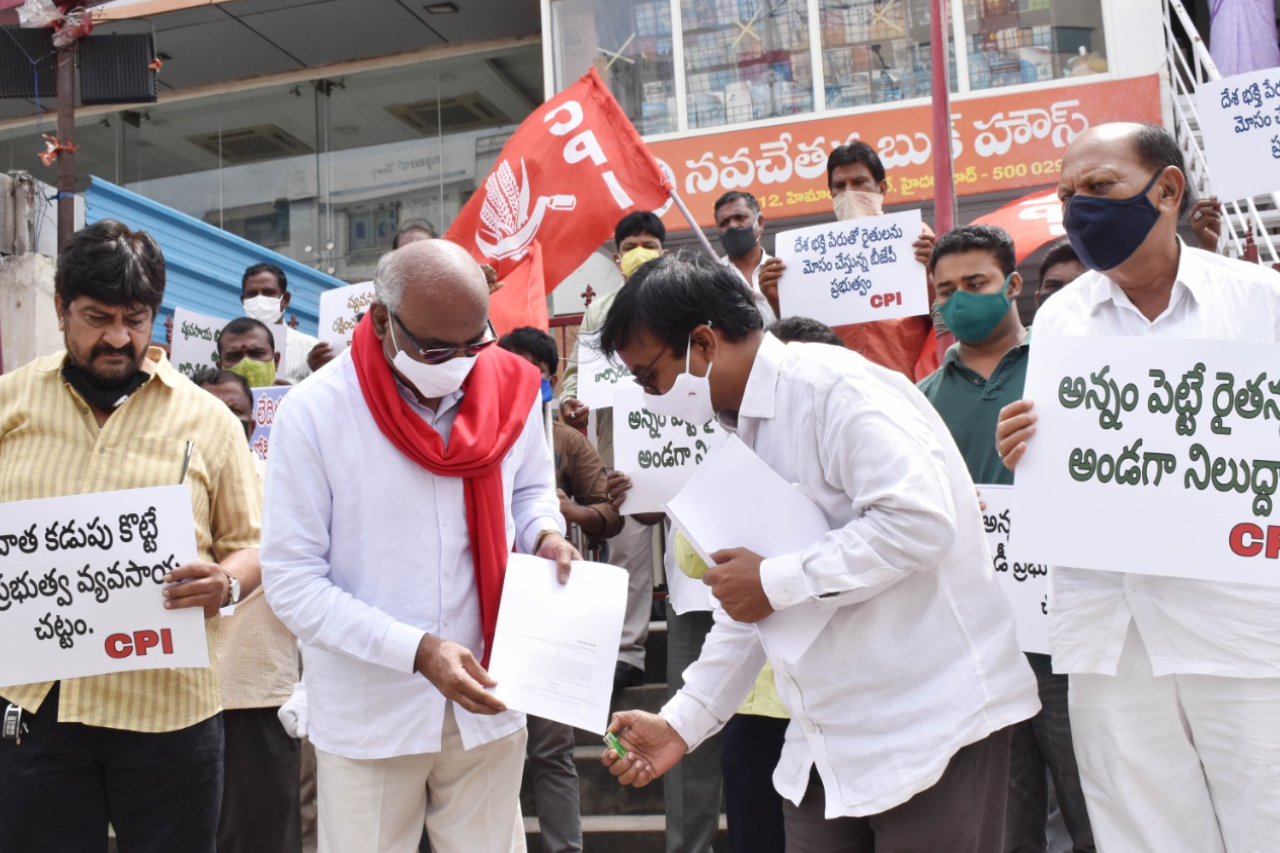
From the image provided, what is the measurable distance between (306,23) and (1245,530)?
13985mm

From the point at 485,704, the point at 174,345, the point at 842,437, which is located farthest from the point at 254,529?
the point at 174,345

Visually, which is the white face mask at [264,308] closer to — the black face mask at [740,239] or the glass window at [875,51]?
the black face mask at [740,239]

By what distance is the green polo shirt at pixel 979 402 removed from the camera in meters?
4.01

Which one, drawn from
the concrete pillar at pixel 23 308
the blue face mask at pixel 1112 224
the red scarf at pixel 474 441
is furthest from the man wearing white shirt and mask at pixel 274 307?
the blue face mask at pixel 1112 224

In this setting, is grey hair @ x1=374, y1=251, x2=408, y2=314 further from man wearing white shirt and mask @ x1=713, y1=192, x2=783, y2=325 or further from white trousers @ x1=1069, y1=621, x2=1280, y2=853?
man wearing white shirt and mask @ x1=713, y1=192, x2=783, y2=325

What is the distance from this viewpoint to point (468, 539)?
308 cm

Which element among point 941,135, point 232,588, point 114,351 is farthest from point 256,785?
point 941,135

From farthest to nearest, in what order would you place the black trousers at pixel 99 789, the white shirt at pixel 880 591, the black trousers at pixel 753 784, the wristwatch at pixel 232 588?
the black trousers at pixel 753 784, the wristwatch at pixel 232 588, the black trousers at pixel 99 789, the white shirt at pixel 880 591

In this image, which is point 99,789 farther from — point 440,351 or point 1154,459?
point 1154,459

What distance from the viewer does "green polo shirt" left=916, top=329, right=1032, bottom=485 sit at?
4008mm

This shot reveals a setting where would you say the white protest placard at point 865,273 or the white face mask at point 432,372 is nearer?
the white face mask at point 432,372

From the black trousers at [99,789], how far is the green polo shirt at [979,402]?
2.44 meters

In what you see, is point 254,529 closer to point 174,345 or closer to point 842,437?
point 842,437

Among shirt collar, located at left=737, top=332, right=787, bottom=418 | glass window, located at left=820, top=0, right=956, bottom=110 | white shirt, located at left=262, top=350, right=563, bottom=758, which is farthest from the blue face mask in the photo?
glass window, located at left=820, top=0, right=956, bottom=110
